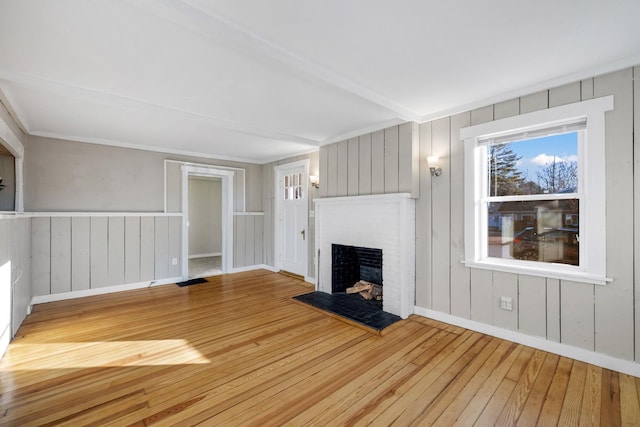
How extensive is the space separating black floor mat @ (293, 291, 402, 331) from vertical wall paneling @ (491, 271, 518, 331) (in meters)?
1.02

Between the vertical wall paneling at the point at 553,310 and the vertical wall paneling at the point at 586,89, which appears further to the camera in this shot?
the vertical wall paneling at the point at 553,310

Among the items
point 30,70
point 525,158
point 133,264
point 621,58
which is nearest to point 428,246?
point 525,158

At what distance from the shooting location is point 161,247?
5.12 meters

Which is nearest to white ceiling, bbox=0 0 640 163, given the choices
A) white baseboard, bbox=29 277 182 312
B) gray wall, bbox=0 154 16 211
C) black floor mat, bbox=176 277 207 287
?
gray wall, bbox=0 154 16 211

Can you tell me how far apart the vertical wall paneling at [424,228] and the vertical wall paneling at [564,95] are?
118 cm

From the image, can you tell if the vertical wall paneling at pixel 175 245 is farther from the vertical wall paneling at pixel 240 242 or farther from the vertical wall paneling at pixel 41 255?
the vertical wall paneling at pixel 41 255

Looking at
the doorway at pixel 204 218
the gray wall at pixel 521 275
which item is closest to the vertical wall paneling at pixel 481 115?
the gray wall at pixel 521 275

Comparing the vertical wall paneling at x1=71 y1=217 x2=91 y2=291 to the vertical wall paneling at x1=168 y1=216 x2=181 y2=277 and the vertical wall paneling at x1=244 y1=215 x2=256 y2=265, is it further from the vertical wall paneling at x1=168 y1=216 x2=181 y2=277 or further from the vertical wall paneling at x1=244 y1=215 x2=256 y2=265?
the vertical wall paneling at x1=244 y1=215 x2=256 y2=265

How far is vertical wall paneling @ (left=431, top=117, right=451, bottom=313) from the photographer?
331cm

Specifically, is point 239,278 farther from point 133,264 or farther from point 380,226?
point 380,226

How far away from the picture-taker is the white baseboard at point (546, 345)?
2291 mm

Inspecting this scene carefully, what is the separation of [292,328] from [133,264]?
10.9 feet

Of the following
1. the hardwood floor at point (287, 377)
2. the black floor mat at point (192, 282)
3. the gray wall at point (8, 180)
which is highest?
the gray wall at point (8, 180)

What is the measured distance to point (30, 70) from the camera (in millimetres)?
2344
